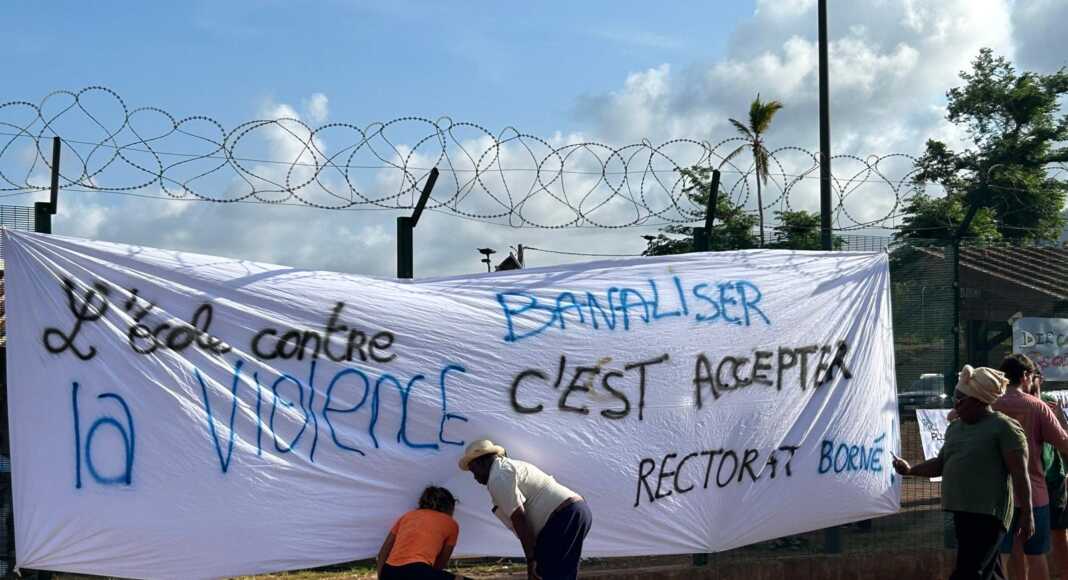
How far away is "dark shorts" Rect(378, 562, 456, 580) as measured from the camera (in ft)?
19.5

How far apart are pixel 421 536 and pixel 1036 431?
12.7 feet

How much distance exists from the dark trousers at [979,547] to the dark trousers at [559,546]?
2122 mm

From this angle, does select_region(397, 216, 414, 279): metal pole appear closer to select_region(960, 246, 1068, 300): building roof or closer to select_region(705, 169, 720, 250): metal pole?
select_region(705, 169, 720, 250): metal pole

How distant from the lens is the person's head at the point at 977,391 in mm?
6484

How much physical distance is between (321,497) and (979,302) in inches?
215

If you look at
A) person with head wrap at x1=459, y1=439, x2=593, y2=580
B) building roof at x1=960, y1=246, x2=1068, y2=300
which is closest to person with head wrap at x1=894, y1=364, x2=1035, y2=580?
person with head wrap at x1=459, y1=439, x2=593, y2=580

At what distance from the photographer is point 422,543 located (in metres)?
6.07

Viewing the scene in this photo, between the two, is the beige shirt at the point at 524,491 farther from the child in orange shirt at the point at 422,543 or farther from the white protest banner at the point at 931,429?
the white protest banner at the point at 931,429

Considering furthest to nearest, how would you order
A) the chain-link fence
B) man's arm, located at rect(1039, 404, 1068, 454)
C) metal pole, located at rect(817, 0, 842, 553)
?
1. metal pole, located at rect(817, 0, 842, 553)
2. the chain-link fence
3. man's arm, located at rect(1039, 404, 1068, 454)

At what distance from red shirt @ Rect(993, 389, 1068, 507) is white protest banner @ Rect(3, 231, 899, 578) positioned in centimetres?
111

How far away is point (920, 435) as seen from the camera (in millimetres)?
8625

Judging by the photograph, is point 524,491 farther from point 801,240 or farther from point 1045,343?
point 1045,343

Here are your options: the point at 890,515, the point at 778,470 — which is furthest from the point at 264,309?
the point at 890,515

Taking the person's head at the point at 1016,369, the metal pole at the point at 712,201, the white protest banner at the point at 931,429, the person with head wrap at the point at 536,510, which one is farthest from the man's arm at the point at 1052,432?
the person with head wrap at the point at 536,510
